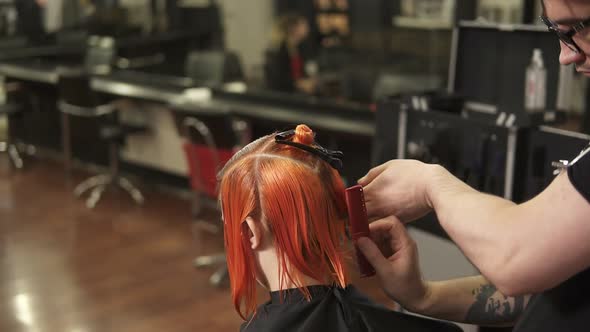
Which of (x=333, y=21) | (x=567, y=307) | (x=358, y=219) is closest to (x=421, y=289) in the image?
(x=358, y=219)

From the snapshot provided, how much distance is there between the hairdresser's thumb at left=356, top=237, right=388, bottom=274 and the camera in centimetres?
107

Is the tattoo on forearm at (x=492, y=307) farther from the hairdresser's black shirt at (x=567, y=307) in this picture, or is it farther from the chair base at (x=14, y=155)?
the chair base at (x=14, y=155)

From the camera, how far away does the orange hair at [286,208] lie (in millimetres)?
1107

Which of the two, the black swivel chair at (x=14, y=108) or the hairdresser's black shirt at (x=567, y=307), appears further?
the black swivel chair at (x=14, y=108)

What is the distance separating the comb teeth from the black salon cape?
0.10m

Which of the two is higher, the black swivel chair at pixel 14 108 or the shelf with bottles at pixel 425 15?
the shelf with bottles at pixel 425 15

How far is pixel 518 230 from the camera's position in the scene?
0.81 m

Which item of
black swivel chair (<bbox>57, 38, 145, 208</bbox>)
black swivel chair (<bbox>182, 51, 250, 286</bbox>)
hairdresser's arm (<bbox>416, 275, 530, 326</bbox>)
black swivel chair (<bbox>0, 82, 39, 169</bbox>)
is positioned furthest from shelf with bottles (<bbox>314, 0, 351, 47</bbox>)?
hairdresser's arm (<bbox>416, 275, 530, 326</bbox>)

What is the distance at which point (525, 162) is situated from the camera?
94.1 inches

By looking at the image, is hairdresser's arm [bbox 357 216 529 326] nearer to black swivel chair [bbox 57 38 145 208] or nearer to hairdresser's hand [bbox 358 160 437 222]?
hairdresser's hand [bbox 358 160 437 222]

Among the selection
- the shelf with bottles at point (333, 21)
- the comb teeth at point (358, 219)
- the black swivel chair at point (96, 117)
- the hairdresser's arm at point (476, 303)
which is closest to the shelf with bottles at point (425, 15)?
the shelf with bottles at point (333, 21)

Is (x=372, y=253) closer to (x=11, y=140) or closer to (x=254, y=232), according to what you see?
(x=254, y=232)

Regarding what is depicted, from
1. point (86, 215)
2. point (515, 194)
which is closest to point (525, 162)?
point (515, 194)

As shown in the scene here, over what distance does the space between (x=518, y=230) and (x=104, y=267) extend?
325 centimetres
